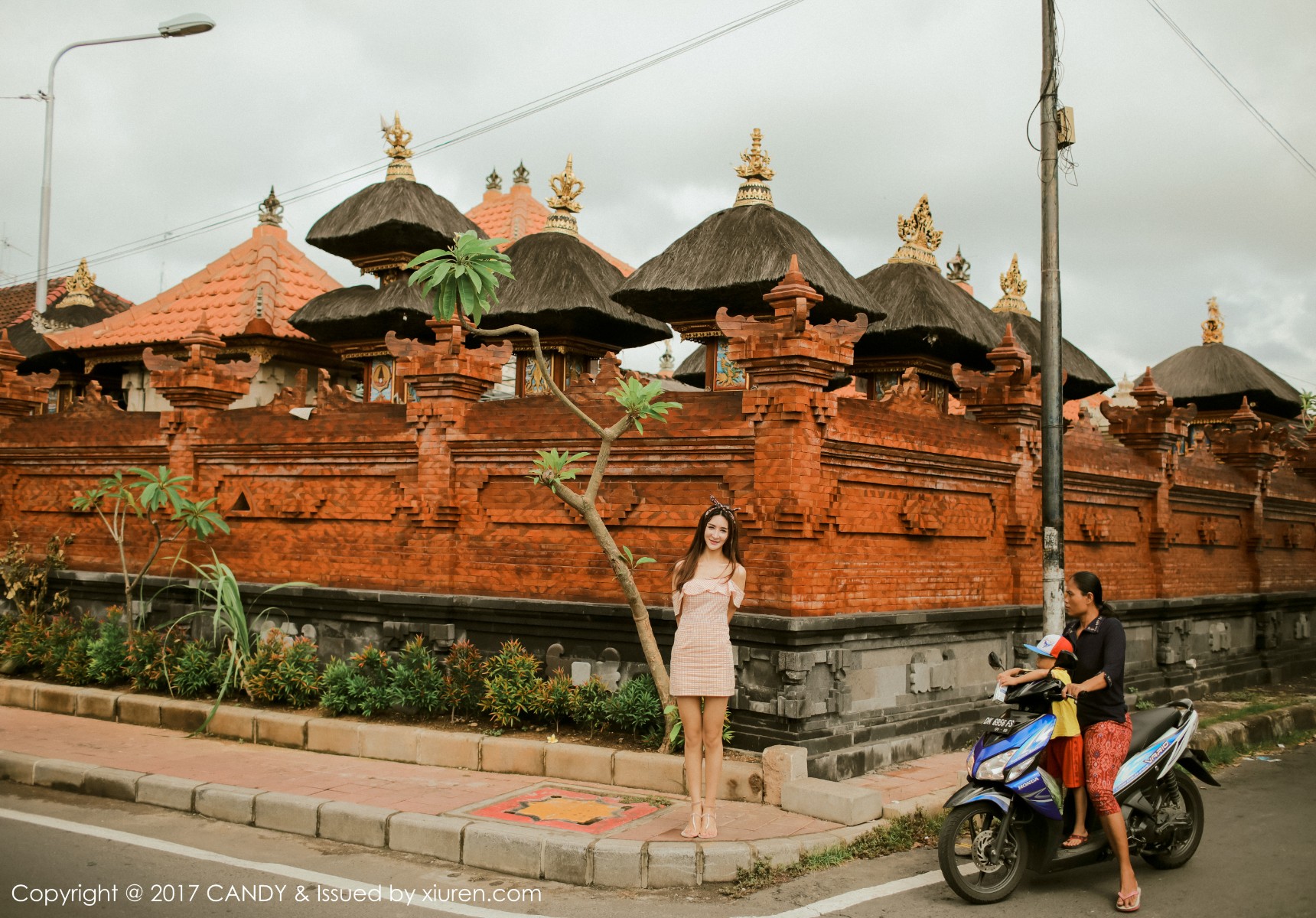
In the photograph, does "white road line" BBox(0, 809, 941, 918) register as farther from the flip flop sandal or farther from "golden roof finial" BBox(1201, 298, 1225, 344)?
"golden roof finial" BBox(1201, 298, 1225, 344)

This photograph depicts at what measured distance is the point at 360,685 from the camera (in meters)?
10.2

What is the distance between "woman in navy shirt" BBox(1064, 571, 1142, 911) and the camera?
20.2 ft

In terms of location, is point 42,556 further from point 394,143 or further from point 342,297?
point 394,143

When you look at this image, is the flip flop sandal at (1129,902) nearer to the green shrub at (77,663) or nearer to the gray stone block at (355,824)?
the gray stone block at (355,824)

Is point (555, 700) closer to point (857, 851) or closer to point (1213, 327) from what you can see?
point (857, 851)

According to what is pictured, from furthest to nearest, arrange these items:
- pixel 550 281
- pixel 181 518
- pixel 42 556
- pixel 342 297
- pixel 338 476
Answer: pixel 342 297, pixel 550 281, pixel 42 556, pixel 181 518, pixel 338 476

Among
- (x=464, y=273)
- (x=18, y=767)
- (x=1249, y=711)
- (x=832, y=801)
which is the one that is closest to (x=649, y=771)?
(x=832, y=801)

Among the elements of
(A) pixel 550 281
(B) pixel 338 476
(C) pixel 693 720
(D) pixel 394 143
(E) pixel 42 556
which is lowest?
(C) pixel 693 720

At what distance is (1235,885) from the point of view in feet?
21.6

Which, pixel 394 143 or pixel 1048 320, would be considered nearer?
pixel 1048 320

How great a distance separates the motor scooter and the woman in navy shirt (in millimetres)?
121

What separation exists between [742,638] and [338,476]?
16.2 ft

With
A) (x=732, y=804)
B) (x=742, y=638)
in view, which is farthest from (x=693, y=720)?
(x=742, y=638)

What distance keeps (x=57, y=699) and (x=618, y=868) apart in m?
8.03
